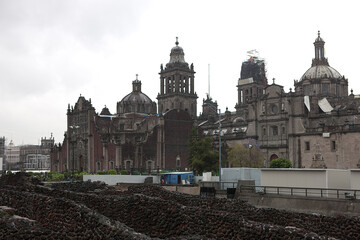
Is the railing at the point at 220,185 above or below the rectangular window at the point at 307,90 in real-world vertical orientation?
below

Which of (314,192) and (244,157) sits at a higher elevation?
(244,157)

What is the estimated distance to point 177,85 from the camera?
103m

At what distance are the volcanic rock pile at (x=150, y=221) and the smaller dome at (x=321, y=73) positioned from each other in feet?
226

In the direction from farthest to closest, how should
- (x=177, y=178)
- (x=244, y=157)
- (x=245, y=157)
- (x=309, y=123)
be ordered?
(x=309, y=123), (x=245, y=157), (x=244, y=157), (x=177, y=178)

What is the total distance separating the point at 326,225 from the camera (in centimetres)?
2003

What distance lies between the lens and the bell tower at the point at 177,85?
10225 cm

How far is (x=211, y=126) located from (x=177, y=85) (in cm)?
1259

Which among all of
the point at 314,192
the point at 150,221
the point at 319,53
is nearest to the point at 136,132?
the point at 319,53

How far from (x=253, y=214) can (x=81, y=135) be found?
239 ft

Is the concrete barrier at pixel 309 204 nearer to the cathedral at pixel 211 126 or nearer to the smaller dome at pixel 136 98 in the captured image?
the cathedral at pixel 211 126

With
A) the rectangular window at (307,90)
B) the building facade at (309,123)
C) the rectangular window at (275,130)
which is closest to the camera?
the building facade at (309,123)

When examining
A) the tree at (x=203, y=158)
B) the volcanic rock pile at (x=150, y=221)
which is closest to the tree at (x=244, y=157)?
the tree at (x=203, y=158)

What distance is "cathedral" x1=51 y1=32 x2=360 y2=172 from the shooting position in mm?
70312

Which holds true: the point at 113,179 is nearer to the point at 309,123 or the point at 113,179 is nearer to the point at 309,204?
the point at 309,204
